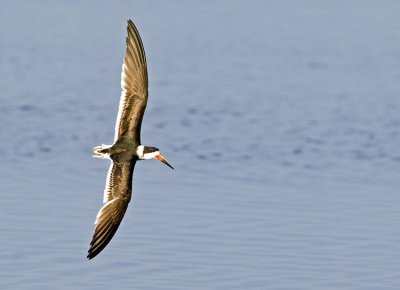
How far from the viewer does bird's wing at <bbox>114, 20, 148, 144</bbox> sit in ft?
42.7

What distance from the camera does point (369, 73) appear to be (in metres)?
31.0

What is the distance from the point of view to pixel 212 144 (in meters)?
22.3

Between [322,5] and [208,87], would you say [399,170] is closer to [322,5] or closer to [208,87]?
[208,87]

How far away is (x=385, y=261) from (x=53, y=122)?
11.1 metres

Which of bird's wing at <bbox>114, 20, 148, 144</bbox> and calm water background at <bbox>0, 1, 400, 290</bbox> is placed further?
calm water background at <bbox>0, 1, 400, 290</bbox>

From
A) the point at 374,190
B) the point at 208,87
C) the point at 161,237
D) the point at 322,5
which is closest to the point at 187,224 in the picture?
the point at 161,237

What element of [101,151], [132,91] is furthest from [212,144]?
[101,151]

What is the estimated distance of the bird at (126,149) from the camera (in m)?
12.6

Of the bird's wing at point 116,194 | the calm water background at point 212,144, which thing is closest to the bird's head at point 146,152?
the bird's wing at point 116,194

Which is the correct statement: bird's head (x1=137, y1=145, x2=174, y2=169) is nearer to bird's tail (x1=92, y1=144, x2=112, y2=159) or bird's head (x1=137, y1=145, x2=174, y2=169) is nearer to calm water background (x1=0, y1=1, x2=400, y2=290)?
bird's tail (x1=92, y1=144, x2=112, y2=159)

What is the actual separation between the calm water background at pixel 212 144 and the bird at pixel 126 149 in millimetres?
886

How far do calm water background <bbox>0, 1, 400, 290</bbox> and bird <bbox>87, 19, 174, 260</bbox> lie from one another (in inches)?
34.9

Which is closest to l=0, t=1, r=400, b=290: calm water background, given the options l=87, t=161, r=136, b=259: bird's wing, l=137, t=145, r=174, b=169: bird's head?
l=87, t=161, r=136, b=259: bird's wing

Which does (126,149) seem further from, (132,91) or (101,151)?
(132,91)
